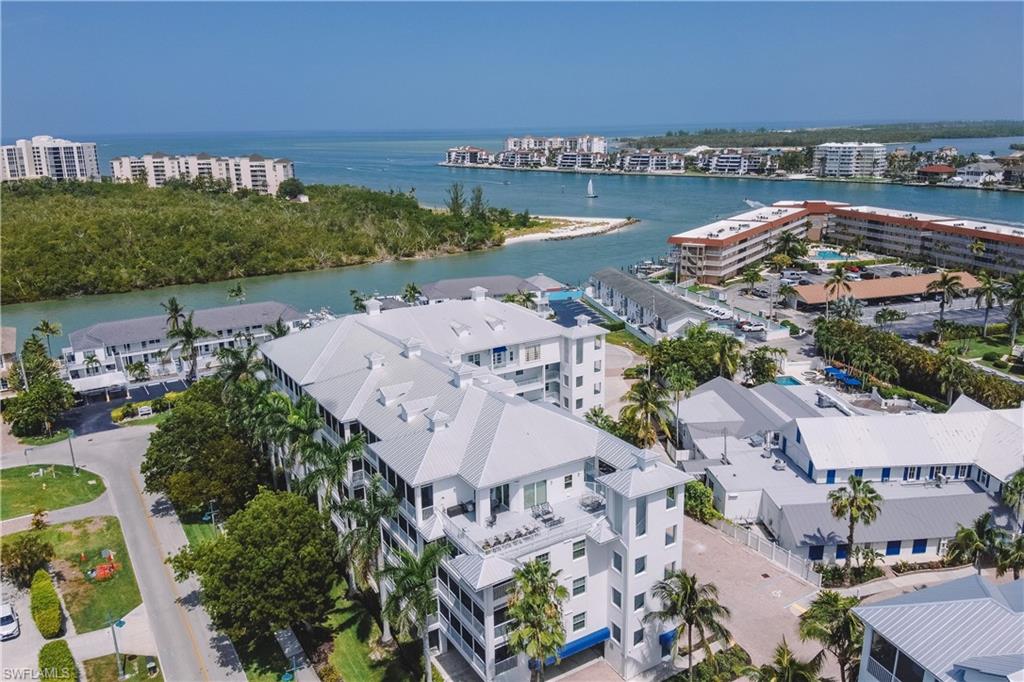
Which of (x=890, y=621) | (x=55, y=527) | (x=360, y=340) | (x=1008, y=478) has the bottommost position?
(x=55, y=527)

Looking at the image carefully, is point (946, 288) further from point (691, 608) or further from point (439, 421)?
point (439, 421)

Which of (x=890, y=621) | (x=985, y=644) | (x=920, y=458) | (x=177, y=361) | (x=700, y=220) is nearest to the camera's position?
(x=985, y=644)

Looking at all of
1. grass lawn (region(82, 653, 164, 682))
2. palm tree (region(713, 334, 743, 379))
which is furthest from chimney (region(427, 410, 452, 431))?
palm tree (region(713, 334, 743, 379))

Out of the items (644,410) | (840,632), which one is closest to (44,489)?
(644,410)

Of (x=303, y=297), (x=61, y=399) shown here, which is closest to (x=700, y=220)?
(x=303, y=297)

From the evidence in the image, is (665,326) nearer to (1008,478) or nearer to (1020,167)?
(1008,478)

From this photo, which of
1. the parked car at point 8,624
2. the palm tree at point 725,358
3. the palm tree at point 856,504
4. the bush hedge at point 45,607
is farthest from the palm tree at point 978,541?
the parked car at point 8,624
